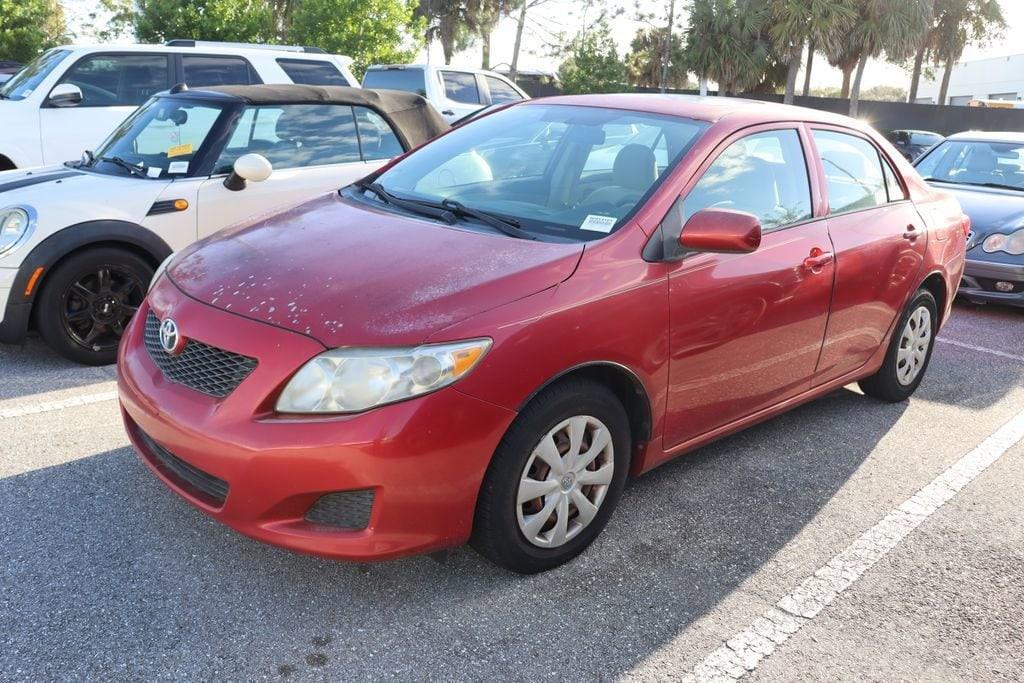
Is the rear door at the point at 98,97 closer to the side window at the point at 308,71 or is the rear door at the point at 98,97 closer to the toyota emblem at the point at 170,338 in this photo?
the side window at the point at 308,71

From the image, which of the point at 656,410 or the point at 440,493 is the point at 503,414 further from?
the point at 656,410

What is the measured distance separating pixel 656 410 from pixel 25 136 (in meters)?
7.17

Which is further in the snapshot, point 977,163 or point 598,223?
point 977,163

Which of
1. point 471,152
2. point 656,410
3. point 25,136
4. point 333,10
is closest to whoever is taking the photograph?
point 656,410

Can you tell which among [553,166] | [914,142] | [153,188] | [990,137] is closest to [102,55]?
[153,188]

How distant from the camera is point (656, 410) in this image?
10.9ft

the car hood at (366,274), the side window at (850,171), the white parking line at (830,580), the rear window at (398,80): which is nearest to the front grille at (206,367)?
the car hood at (366,274)

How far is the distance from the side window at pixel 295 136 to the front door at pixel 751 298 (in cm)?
320

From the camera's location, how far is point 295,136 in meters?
5.93

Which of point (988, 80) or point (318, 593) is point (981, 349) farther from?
point (988, 80)

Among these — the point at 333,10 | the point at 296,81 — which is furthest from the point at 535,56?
the point at 296,81

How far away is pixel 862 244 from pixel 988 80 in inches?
2852

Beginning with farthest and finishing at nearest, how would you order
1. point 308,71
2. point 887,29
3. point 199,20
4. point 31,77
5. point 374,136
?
1. point 887,29
2. point 199,20
3. point 308,71
4. point 31,77
5. point 374,136

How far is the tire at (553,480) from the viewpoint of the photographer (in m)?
2.83
